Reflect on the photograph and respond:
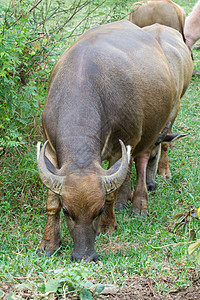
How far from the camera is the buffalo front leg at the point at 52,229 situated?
199 inches

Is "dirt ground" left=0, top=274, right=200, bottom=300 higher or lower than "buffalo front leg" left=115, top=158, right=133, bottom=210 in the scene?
higher

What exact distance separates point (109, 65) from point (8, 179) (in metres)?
2.20

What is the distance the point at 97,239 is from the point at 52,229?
54 cm

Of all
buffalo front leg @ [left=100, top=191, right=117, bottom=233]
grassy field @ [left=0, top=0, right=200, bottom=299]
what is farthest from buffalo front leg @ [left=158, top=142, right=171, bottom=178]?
buffalo front leg @ [left=100, top=191, right=117, bottom=233]

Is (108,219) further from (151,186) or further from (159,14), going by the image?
(159,14)

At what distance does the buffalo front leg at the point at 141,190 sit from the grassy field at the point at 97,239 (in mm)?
131

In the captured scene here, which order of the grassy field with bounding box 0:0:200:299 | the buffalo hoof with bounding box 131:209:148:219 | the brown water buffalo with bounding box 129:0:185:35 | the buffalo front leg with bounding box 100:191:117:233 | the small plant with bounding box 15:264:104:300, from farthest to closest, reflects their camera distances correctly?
the brown water buffalo with bounding box 129:0:185:35 < the buffalo hoof with bounding box 131:209:148:219 < the buffalo front leg with bounding box 100:191:117:233 < the grassy field with bounding box 0:0:200:299 < the small plant with bounding box 15:264:104:300

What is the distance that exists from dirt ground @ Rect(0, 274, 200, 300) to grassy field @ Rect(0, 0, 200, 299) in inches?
1.1

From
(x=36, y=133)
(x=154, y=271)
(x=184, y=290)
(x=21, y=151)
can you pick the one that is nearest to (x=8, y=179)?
(x=21, y=151)

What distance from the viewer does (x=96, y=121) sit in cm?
470

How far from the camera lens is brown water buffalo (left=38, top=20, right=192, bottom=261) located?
4.28m

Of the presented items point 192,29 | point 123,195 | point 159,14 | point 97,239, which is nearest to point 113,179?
point 97,239

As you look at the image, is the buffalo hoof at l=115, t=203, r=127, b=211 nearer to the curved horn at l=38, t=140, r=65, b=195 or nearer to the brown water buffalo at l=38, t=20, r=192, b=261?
the brown water buffalo at l=38, t=20, r=192, b=261

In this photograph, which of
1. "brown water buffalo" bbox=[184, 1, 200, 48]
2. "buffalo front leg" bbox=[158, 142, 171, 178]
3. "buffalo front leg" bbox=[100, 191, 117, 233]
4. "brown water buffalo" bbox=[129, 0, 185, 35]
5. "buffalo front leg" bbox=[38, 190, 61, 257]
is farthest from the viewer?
"brown water buffalo" bbox=[184, 1, 200, 48]
